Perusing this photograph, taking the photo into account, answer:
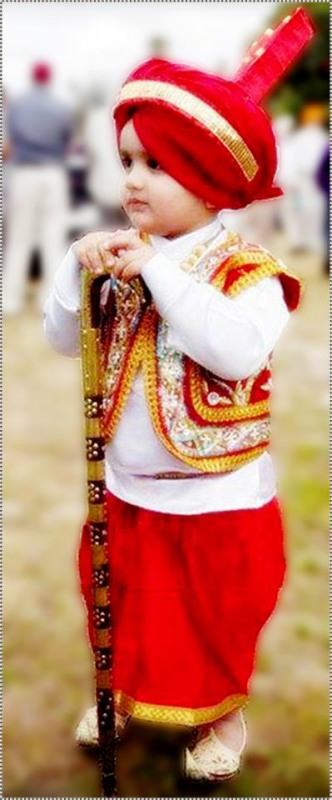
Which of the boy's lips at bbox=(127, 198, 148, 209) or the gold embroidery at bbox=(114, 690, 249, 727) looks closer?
the boy's lips at bbox=(127, 198, 148, 209)

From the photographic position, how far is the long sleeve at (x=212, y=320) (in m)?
1.14

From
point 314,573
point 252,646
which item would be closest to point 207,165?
point 252,646

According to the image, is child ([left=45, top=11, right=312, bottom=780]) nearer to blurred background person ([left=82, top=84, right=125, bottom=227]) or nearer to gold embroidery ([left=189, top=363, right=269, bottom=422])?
gold embroidery ([left=189, top=363, right=269, bottom=422])

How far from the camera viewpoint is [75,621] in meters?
2.30

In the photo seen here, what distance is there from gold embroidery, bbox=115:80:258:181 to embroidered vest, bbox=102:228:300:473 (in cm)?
12

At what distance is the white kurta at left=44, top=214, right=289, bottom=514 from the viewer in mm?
1147

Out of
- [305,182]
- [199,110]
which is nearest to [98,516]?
[199,110]

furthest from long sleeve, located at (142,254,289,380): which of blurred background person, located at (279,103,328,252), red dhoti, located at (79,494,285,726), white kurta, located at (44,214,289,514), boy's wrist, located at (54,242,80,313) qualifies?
blurred background person, located at (279,103,328,252)

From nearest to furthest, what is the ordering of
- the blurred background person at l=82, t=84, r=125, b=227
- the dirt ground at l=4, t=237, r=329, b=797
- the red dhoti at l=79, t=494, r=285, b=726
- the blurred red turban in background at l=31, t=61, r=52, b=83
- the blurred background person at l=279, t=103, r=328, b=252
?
the red dhoti at l=79, t=494, r=285, b=726 < the dirt ground at l=4, t=237, r=329, b=797 < the blurred red turban in background at l=31, t=61, r=52, b=83 < the blurred background person at l=82, t=84, r=125, b=227 < the blurred background person at l=279, t=103, r=328, b=252

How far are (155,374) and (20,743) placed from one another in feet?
2.77

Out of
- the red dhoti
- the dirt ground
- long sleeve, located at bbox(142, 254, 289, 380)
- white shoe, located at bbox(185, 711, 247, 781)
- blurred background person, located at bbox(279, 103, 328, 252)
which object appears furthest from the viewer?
blurred background person, located at bbox(279, 103, 328, 252)

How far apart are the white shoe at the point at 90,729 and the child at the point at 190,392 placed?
11mm

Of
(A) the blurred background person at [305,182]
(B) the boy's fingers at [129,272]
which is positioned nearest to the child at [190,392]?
(B) the boy's fingers at [129,272]

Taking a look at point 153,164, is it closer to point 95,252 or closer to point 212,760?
point 95,252
